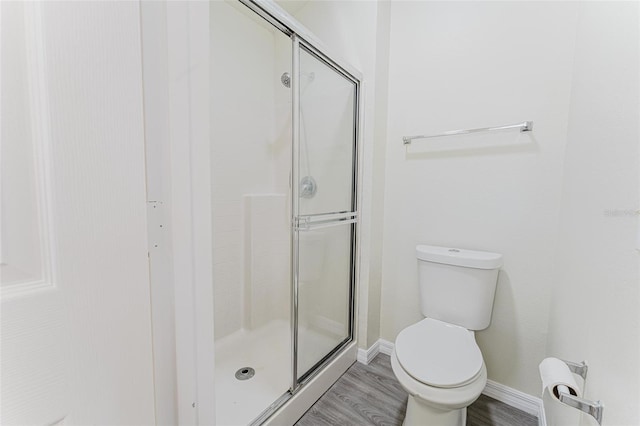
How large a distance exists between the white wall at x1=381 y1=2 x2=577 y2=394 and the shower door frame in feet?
0.81

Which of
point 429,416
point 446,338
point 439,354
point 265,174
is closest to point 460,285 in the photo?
point 446,338

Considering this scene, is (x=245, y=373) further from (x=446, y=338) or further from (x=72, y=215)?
(x=72, y=215)

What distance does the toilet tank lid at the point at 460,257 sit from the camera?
1.41 meters

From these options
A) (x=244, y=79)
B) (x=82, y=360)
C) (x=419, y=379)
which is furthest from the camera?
(x=244, y=79)

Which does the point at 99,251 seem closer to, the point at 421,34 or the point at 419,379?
the point at 419,379

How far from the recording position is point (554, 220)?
136 centimetres

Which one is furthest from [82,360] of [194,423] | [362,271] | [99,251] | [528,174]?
[528,174]

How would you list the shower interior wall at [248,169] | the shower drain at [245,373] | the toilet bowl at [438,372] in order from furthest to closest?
the shower interior wall at [248,169], the shower drain at [245,373], the toilet bowl at [438,372]

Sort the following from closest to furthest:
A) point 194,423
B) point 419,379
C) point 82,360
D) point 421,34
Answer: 1. point 82,360
2. point 194,423
3. point 419,379
4. point 421,34

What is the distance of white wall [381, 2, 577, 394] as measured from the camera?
4.49ft

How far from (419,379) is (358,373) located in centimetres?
76

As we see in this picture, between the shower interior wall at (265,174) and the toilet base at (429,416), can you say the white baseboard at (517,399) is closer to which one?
the toilet base at (429,416)

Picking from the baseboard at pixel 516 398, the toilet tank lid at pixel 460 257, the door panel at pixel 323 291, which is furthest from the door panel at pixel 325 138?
the baseboard at pixel 516 398

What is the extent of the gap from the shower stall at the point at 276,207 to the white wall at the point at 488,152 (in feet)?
1.13
